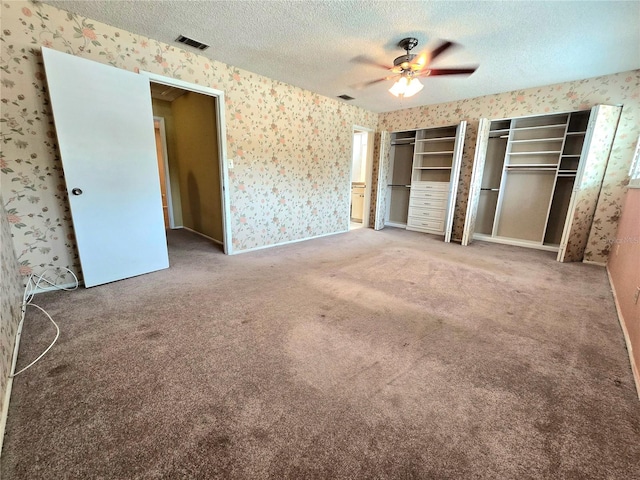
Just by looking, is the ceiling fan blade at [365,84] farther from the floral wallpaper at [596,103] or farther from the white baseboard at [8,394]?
the white baseboard at [8,394]

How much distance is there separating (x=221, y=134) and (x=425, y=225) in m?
4.07

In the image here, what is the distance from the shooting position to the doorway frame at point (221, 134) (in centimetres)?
283

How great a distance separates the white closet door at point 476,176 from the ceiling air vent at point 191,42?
3903 mm

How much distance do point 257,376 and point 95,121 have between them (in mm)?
2583

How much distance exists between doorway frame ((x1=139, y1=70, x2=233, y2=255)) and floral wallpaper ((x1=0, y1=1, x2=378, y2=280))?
0.21 feet

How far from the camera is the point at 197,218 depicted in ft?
15.9

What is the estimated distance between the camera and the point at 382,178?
5512 mm

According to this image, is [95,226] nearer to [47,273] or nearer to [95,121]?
[47,273]

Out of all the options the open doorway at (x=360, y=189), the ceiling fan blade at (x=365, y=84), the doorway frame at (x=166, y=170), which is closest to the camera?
the ceiling fan blade at (x=365, y=84)

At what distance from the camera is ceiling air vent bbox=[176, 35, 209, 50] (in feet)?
8.50

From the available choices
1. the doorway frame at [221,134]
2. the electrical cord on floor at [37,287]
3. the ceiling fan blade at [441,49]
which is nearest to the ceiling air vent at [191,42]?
the doorway frame at [221,134]

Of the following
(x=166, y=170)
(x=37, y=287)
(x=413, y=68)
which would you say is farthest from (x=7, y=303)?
(x=166, y=170)

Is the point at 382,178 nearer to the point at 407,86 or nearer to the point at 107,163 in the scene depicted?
the point at 407,86

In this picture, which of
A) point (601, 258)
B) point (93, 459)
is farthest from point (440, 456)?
point (601, 258)
